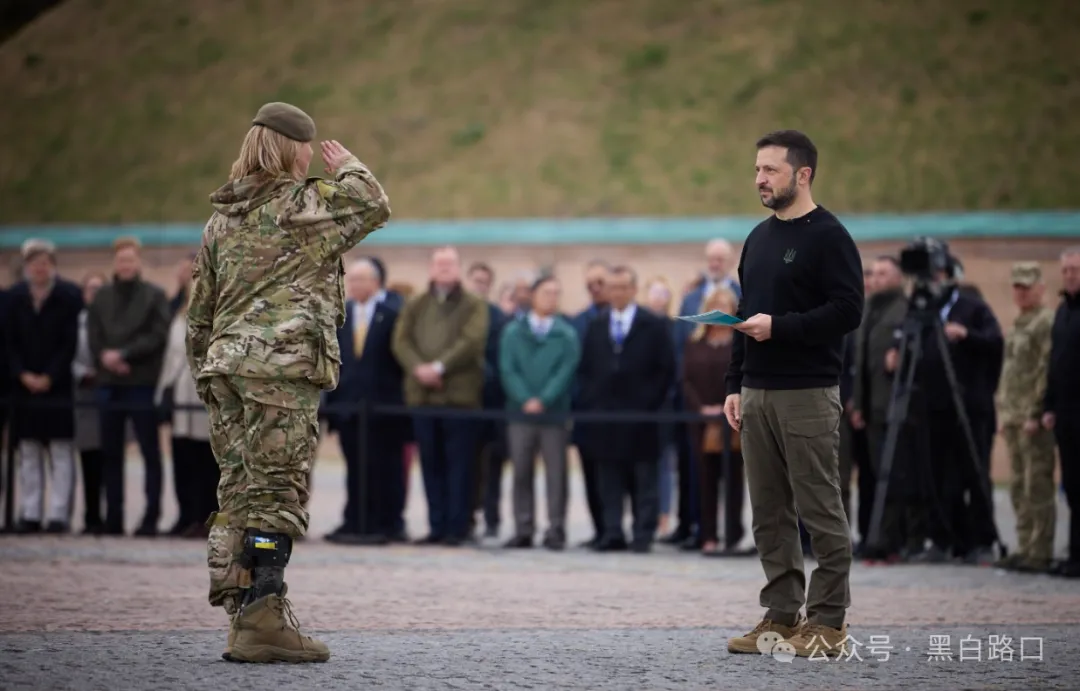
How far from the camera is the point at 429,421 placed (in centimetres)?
1385

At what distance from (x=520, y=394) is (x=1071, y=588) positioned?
15.9 feet

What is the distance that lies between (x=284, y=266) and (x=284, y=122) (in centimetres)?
59

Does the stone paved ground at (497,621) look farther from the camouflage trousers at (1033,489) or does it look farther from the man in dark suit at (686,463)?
the man in dark suit at (686,463)

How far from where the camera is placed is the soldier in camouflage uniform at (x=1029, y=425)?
1197cm

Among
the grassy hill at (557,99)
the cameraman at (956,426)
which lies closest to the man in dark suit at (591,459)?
the cameraman at (956,426)

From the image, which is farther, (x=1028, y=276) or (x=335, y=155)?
(x=1028, y=276)

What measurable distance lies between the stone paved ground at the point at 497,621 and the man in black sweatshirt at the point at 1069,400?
→ 23.0 inches

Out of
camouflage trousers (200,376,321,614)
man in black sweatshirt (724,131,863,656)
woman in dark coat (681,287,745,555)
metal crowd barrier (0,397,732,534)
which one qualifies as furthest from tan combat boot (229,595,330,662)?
metal crowd barrier (0,397,732,534)

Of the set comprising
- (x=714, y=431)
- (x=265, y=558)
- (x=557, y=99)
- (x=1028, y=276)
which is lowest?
(x=265, y=558)

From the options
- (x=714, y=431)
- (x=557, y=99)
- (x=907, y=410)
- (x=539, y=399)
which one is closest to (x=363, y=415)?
→ (x=539, y=399)

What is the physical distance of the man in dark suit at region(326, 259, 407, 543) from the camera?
543 inches

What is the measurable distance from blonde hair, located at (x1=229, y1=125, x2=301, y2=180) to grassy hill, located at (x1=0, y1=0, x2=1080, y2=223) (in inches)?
864

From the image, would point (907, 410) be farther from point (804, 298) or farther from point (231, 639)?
point (231, 639)

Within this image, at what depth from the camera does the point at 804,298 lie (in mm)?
7277
